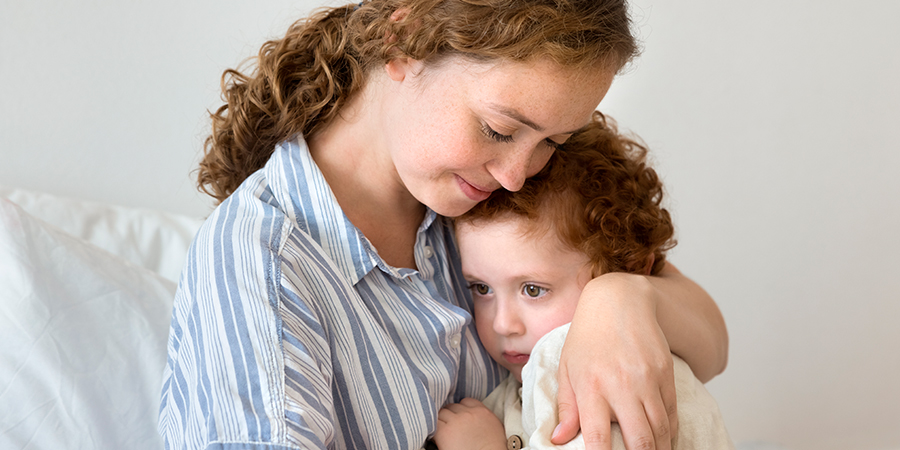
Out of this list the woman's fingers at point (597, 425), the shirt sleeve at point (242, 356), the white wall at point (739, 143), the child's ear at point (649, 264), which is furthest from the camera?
the white wall at point (739, 143)

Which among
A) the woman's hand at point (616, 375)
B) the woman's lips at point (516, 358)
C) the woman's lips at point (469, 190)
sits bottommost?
the woman's lips at point (516, 358)

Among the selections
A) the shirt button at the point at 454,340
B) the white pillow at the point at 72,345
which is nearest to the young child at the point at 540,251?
the shirt button at the point at 454,340

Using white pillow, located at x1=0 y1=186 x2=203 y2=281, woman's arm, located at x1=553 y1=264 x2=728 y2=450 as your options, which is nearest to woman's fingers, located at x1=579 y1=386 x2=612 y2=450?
woman's arm, located at x1=553 y1=264 x2=728 y2=450

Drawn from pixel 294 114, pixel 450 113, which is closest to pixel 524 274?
pixel 450 113

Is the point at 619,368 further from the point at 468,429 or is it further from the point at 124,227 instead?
the point at 124,227

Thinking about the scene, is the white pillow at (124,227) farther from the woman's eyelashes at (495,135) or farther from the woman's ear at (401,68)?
the woman's eyelashes at (495,135)

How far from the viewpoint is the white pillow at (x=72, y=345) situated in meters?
1.03

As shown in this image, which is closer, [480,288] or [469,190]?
[469,190]

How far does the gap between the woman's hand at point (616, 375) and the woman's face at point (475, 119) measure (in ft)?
0.79

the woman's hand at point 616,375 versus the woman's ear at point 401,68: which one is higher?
the woman's ear at point 401,68

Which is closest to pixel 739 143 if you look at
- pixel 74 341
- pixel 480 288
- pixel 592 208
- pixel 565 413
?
pixel 592 208

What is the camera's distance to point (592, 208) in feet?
4.14

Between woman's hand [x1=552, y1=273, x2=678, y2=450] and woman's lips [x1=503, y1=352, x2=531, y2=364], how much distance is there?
24 centimetres

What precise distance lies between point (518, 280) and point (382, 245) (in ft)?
0.84
